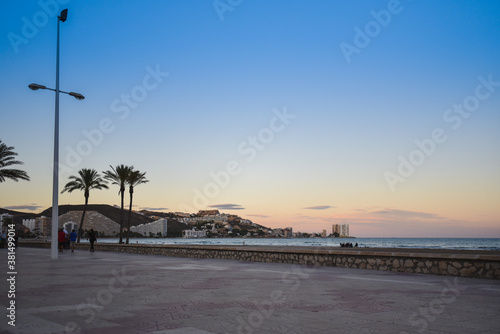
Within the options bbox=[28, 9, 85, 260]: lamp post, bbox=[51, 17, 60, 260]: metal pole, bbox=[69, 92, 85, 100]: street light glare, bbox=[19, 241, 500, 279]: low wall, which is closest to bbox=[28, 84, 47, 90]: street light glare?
bbox=[28, 9, 85, 260]: lamp post

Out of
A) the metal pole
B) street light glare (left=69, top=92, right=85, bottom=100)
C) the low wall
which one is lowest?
the low wall

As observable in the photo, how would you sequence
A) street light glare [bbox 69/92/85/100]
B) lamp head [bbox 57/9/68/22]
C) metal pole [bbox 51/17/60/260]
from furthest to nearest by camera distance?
street light glare [bbox 69/92/85/100]
lamp head [bbox 57/9/68/22]
metal pole [bbox 51/17/60/260]

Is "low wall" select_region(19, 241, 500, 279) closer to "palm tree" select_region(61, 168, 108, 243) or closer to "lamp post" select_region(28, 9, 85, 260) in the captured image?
"lamp post" select_region(28, 9, 85, 260)

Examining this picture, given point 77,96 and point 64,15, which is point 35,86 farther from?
point 64,15

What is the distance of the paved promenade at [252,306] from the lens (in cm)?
545

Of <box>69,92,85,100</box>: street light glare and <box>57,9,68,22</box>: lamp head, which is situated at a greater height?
<box>57,9,68,22</box>: lamp head

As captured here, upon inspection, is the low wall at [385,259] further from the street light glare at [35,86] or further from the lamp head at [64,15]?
the lamp head at [64,15]

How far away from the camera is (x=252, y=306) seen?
705cm

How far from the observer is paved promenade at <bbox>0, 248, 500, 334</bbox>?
545 centimetres

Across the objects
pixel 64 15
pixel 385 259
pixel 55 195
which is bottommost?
pixel 385 259

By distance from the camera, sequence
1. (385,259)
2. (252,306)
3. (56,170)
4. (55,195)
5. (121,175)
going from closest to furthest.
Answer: (252,306)
(385,259)
(55,195)
(56,170)
(121,175)

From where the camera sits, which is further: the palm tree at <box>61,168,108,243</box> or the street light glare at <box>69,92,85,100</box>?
the palm tree at <box>61,168,108,243</box>

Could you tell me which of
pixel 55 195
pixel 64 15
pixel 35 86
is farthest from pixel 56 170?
pixel 64 15

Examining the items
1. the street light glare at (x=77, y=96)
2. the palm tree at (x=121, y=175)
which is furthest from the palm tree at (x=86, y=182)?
the street light glare at (x=77, y=96)
